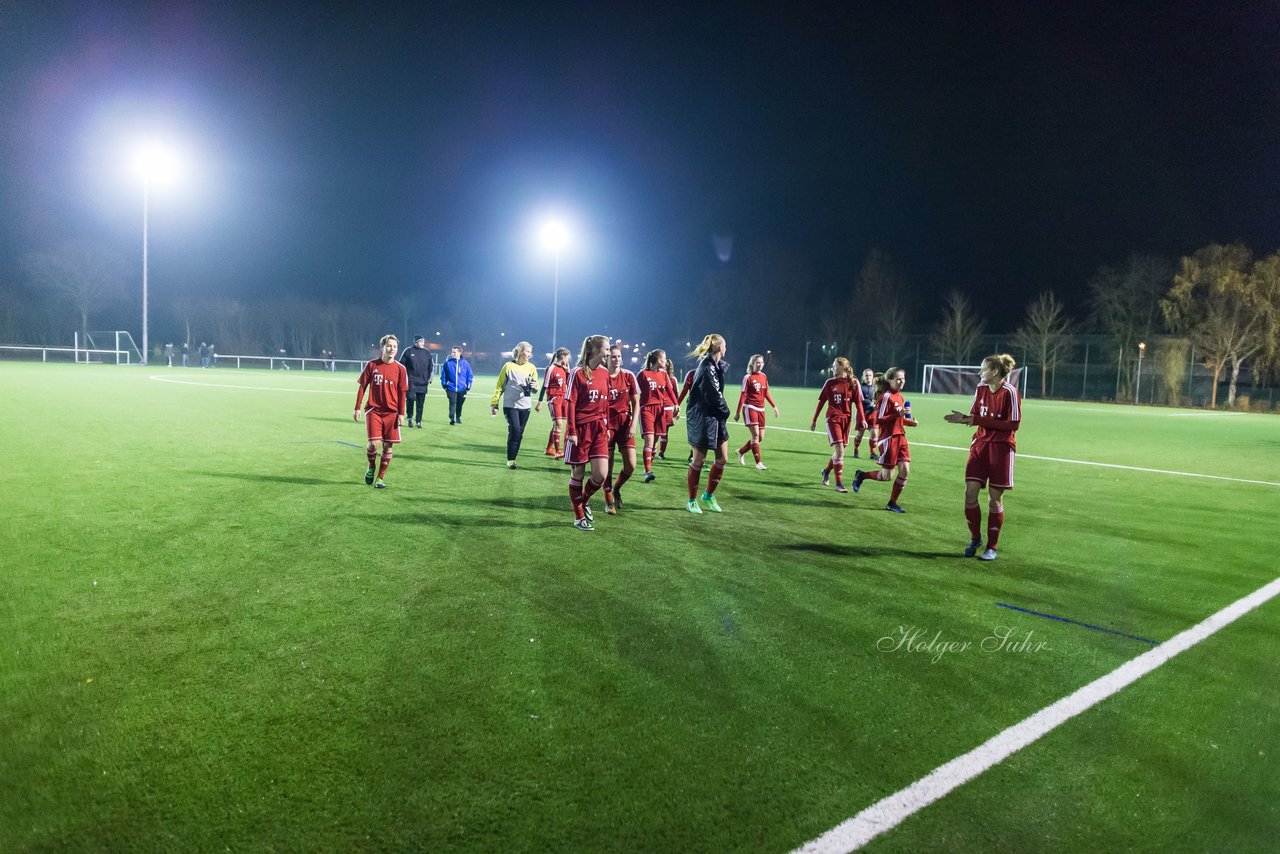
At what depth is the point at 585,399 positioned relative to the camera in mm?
7883

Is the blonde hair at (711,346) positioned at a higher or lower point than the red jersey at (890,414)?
higher

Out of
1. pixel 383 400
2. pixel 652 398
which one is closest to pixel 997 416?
pixel 652 398

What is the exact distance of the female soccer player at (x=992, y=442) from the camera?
22.6 ft

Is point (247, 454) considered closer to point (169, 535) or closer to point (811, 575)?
point (169, 535)

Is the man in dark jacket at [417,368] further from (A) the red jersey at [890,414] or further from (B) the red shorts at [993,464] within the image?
(B) the red shorts at [993,464]

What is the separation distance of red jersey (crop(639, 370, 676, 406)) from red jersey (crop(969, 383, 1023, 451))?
5668 millimetres

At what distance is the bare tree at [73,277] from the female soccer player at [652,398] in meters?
75.8

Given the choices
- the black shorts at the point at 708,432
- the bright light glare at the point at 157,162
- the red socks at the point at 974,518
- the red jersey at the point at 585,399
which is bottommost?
the red socks at the point at 974,518

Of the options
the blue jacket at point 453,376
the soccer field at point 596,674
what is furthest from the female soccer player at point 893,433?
the blue jacket at point 453,376

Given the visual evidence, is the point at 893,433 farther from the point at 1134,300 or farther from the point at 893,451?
the point at 1134,300

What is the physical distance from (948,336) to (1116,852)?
2679 inches

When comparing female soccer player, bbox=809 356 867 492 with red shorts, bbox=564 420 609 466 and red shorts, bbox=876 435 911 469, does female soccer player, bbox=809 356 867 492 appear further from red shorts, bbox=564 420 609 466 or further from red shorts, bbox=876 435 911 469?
red shorts, bbox=564 420 609 466

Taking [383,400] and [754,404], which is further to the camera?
[754,404]

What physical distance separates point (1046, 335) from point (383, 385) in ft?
197
